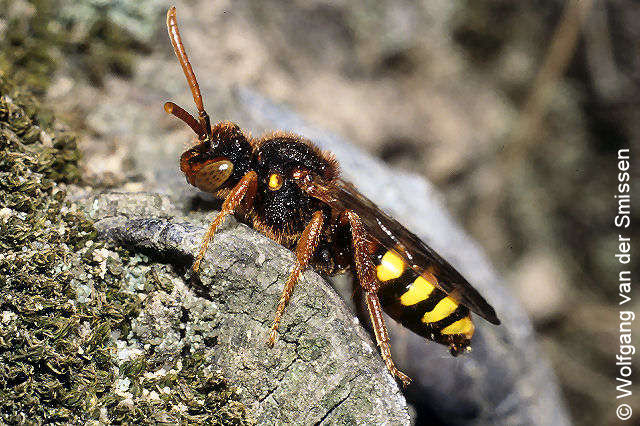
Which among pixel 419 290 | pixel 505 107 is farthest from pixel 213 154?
pixel 505 107

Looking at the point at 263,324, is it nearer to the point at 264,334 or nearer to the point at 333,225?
the point at 264,334

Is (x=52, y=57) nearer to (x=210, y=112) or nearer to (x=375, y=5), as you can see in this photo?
(x=210, y=112)

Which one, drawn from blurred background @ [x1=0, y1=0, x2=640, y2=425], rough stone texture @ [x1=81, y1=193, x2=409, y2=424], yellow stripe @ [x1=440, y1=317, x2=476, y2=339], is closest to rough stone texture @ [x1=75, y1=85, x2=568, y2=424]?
rough stone texture @ [x1=81, y1=193, x2=409, y2=424]

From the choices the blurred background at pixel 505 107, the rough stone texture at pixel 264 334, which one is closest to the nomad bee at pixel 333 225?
the rough stone texture at pixel 264 334

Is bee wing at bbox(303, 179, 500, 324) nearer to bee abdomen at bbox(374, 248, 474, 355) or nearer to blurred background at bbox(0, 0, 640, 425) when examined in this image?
bee abdomen at bbox(374, 248, 474, 355)

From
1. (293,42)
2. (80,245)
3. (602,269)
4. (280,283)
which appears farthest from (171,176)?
(602,269)

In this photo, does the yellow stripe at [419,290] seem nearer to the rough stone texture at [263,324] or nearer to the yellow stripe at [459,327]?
the yellow stripe at [459,327]

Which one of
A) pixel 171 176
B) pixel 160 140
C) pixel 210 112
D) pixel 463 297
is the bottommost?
pixel 463 297
